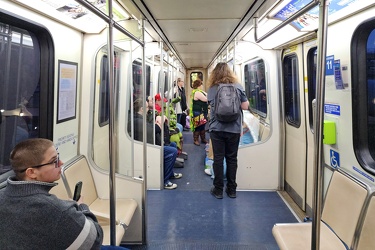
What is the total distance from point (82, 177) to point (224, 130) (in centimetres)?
182

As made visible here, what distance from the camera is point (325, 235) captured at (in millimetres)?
2350

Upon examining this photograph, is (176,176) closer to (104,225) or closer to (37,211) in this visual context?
(104,225)

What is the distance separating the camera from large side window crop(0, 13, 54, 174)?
192 centimetres

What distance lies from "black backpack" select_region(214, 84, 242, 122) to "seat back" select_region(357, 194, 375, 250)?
196cm

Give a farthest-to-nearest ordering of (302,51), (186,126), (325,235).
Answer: (186,126)
(302,51)
(325,235)

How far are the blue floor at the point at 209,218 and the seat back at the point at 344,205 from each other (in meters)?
0.80

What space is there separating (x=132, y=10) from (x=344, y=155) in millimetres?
2280

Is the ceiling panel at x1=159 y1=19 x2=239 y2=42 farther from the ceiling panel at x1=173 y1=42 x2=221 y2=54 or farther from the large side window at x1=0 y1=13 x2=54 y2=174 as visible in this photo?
the large side window at x1=0 y1=13 x2=54 y2=174

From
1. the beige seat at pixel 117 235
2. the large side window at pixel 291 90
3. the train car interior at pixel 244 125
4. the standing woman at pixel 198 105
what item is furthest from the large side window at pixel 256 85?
the beige seat at pixel 117 235

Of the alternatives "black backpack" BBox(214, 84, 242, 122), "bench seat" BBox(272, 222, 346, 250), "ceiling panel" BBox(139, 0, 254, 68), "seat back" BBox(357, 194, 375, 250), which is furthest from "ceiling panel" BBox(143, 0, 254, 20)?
"bench seat" BBox(272, 222, 346, 250)

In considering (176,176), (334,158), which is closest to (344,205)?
(334,158)

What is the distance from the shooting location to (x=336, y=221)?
7.25 feet

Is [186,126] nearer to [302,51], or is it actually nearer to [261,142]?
[261,142]

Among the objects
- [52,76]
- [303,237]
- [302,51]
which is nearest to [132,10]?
[52,76]
